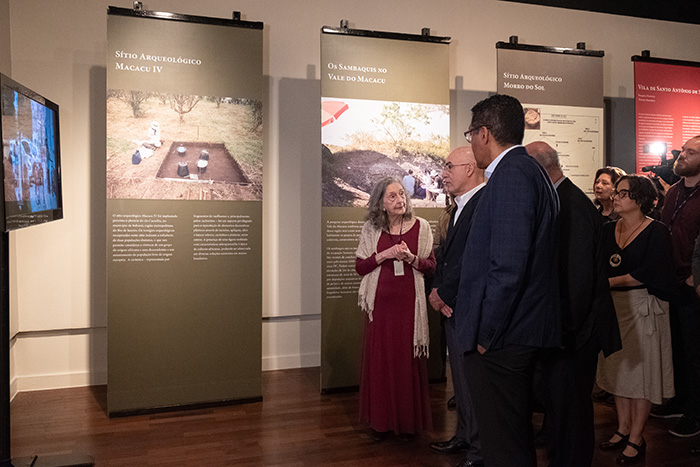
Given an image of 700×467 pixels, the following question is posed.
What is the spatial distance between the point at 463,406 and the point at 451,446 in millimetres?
295

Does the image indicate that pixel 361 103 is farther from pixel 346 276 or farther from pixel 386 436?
pixel 386 436

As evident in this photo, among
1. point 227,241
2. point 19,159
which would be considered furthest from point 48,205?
point 227,241

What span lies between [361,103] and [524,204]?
8.78 ft

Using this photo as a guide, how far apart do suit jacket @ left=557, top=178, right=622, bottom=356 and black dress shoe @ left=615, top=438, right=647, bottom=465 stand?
1031 millimetres

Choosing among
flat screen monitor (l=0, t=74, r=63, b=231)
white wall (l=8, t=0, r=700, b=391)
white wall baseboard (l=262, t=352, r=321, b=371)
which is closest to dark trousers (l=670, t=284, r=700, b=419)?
white wall (l=8, t=0, r=700, b=391)

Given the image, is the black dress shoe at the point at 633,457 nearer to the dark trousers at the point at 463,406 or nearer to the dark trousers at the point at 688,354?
the dark trousers at the point at 688,354

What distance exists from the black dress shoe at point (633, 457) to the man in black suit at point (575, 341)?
858 millimetres

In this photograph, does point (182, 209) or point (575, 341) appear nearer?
point (575, 341)

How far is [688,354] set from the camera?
392cm

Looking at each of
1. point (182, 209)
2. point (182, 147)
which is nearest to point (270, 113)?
point (182, 147)

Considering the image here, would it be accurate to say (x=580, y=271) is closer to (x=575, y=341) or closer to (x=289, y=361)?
(x=575, y=341)

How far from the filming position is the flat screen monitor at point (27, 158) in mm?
2695

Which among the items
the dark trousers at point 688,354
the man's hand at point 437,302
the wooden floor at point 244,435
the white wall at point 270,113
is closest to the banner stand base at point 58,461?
the wooden floor at point 244,435

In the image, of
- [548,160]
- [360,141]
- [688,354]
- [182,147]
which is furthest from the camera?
[360,141]
